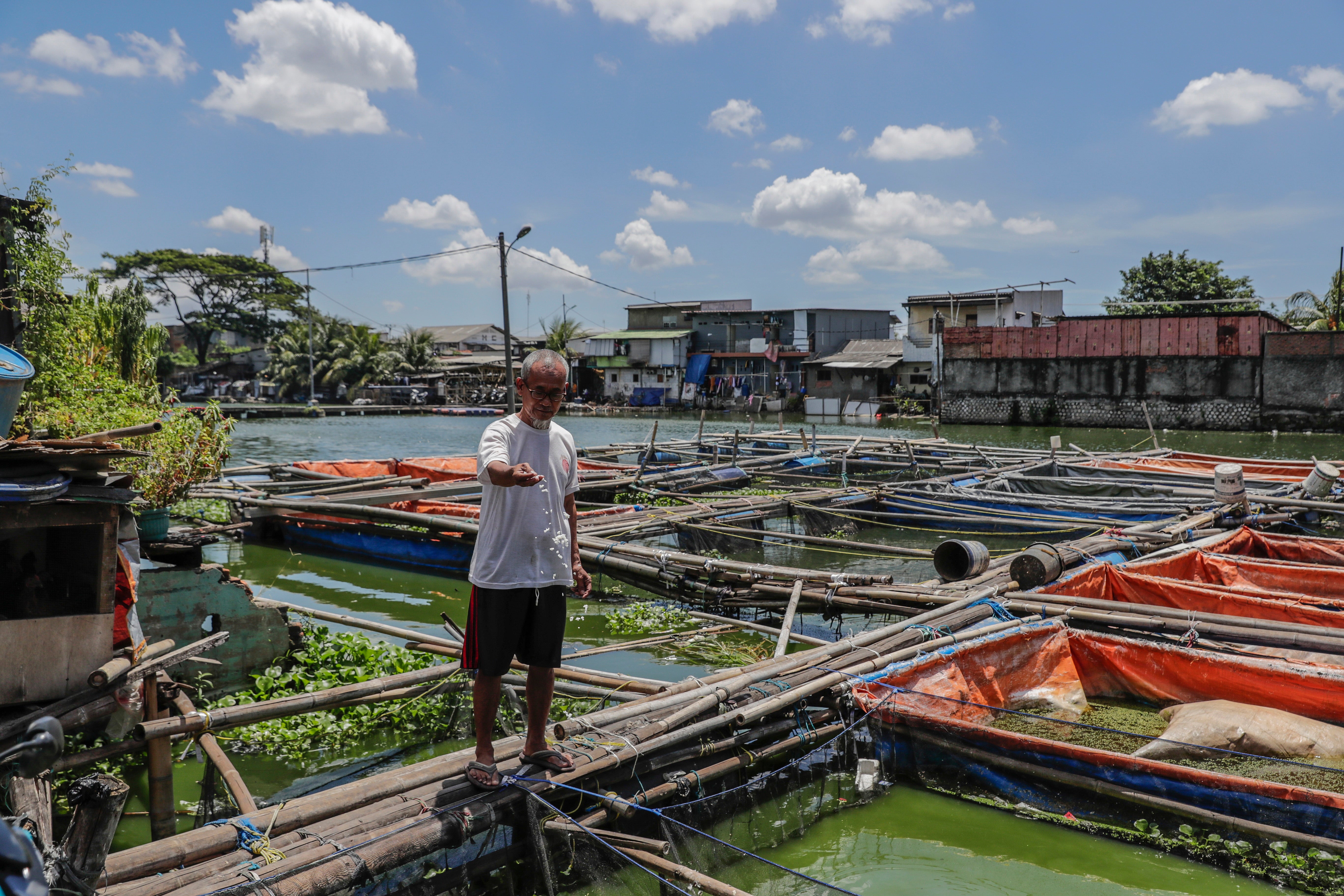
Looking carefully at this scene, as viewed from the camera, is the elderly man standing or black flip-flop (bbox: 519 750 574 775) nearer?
the elderly man standing

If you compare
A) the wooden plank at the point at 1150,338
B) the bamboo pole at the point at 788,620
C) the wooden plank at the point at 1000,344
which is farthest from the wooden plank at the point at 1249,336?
the bamboo pole at the point at 788,620

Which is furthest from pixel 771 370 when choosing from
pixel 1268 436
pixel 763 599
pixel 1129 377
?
pixel 763 599

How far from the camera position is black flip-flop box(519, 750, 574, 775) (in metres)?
3.67

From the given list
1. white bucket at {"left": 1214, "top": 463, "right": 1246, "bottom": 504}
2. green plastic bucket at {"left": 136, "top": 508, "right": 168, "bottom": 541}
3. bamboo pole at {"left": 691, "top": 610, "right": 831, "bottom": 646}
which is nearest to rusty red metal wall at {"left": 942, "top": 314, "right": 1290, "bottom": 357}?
white bucket at {"left": 1214, "top": 463, "right": 1246, "bottom": 504}

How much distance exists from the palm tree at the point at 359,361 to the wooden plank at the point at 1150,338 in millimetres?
41327

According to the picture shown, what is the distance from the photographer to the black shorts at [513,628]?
3459 mm

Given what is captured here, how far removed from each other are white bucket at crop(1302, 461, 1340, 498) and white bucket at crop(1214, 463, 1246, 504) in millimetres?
1792

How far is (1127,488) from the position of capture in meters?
13.3

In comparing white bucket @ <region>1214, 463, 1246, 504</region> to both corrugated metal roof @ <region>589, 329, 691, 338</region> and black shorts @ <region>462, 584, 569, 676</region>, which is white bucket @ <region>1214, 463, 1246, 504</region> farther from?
corrugated metal roof @ <region>589, 329, 691, 338</region>

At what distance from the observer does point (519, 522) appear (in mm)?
3443

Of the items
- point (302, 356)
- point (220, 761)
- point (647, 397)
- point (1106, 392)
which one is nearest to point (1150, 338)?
point (1106, 392)

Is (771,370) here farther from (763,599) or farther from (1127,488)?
(763,599)

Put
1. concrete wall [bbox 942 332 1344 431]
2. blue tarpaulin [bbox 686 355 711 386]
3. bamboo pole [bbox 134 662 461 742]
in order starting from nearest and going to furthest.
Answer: bamboo pole [bbox 134 662 461 742] → concrete wall [bbox 942 332 1344 431] → blue tarpaulin [bbox 686 355 711 386]

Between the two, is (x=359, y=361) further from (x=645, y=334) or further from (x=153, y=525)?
(x=153, y=525)
